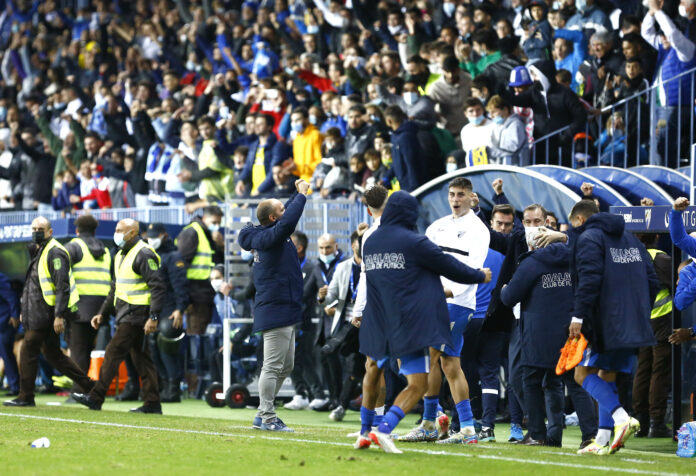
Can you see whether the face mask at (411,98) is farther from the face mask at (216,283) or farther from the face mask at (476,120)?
the face mask at (216,283)

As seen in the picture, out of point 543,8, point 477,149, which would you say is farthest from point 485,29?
point 477,149

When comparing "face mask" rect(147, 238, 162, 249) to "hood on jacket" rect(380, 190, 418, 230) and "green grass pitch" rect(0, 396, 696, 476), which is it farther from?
"hood on jacket" rect(380, 190, 418, 230)

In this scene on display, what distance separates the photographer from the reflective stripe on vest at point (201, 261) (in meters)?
16.4

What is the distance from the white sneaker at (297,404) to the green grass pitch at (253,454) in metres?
3.06

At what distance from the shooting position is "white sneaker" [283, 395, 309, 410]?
14992 millimetres

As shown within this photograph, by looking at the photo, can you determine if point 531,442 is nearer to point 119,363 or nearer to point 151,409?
point 151,409

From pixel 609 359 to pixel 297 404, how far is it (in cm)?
652

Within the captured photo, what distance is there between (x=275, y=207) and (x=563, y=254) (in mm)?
2766

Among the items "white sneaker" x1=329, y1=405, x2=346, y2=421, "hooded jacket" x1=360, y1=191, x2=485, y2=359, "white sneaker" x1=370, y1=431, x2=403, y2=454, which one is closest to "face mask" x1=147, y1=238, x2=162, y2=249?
"white sneaker" x1=329, y1=405, x2=346, y2=421

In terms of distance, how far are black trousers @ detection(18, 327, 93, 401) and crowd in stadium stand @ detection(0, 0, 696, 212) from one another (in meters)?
4.38

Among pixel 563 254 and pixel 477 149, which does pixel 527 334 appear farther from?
pixel 477 149

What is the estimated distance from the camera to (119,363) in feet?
44.5

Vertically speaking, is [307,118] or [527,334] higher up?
[307,118]

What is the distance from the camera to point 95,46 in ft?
94.5
